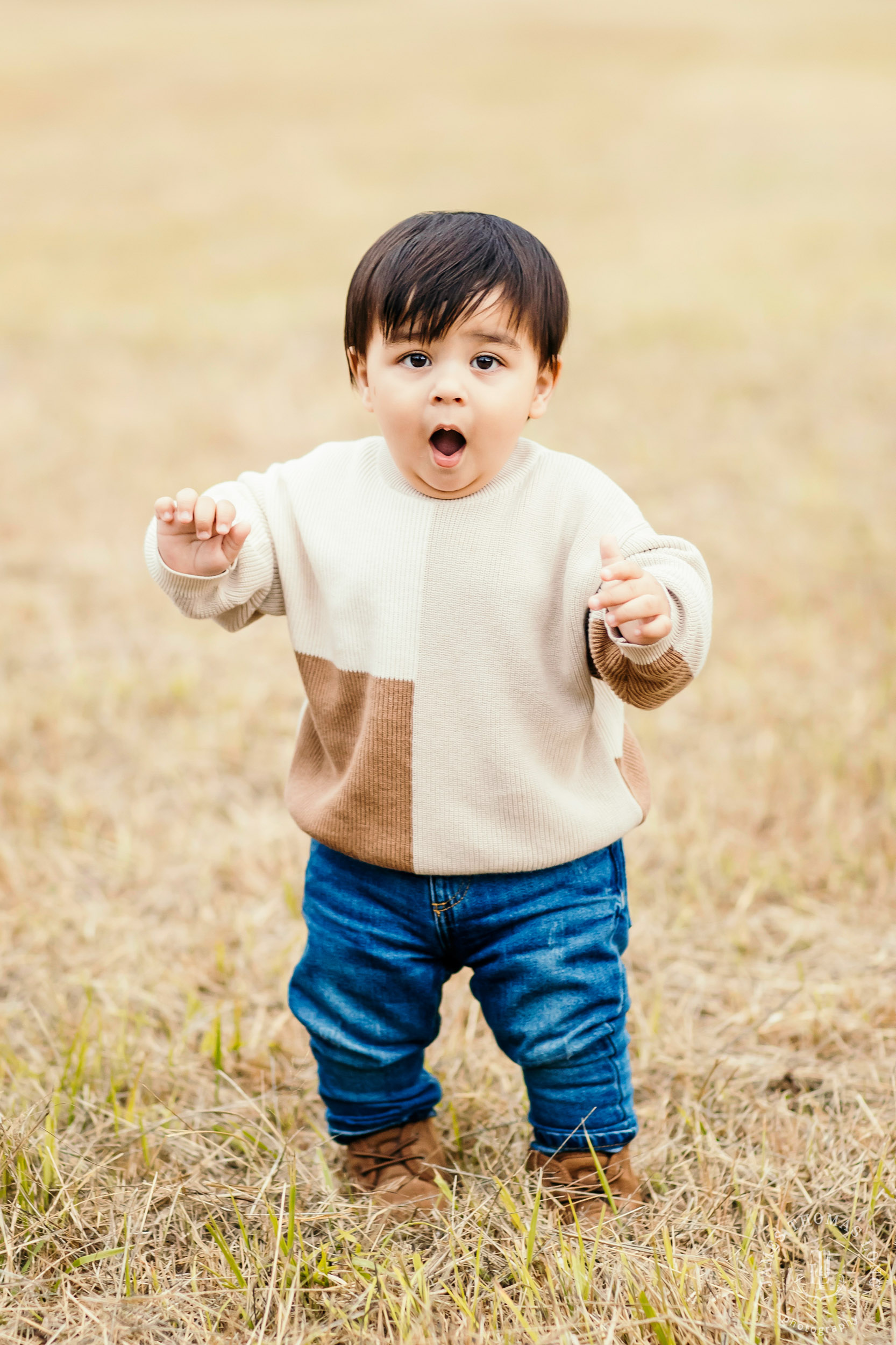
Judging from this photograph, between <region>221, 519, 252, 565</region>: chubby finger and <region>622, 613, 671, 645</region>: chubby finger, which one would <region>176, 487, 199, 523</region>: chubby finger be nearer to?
<region>221, 519, 252, 565</region>: chubby finger

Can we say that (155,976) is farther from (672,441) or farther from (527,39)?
(527,39)

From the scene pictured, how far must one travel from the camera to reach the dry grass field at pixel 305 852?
1.69 m

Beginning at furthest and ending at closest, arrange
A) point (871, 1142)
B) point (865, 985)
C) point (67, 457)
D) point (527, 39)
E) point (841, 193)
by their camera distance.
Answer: point (527, 39) < point (841, 193) < point (67, 457) < point (865, 985) < point (871, 1142)

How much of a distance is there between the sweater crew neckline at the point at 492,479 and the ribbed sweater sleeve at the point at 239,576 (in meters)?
0.18

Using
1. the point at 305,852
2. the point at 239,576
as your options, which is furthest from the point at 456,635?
the point at 305,852

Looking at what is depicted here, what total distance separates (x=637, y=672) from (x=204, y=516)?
0.60 m

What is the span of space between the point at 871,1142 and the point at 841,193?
12.2 metres

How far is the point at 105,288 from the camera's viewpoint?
9.66m

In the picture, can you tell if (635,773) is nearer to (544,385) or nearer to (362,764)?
(362,764)

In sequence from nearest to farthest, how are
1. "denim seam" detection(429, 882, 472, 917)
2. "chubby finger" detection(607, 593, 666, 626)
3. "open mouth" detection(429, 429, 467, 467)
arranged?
"chubby finger" detection(607, 593, 666, 626), "open mouth" detection(429, 429, 467, 467), "denim seam" detection(429, 882, 472, 917)

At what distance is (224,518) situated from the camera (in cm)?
164

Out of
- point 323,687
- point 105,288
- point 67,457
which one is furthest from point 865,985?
point 105,288

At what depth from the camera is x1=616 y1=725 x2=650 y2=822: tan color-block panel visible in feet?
6.05

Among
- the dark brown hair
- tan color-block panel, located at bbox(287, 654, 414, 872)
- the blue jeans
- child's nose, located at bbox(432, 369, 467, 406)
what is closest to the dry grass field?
the blue jeans
